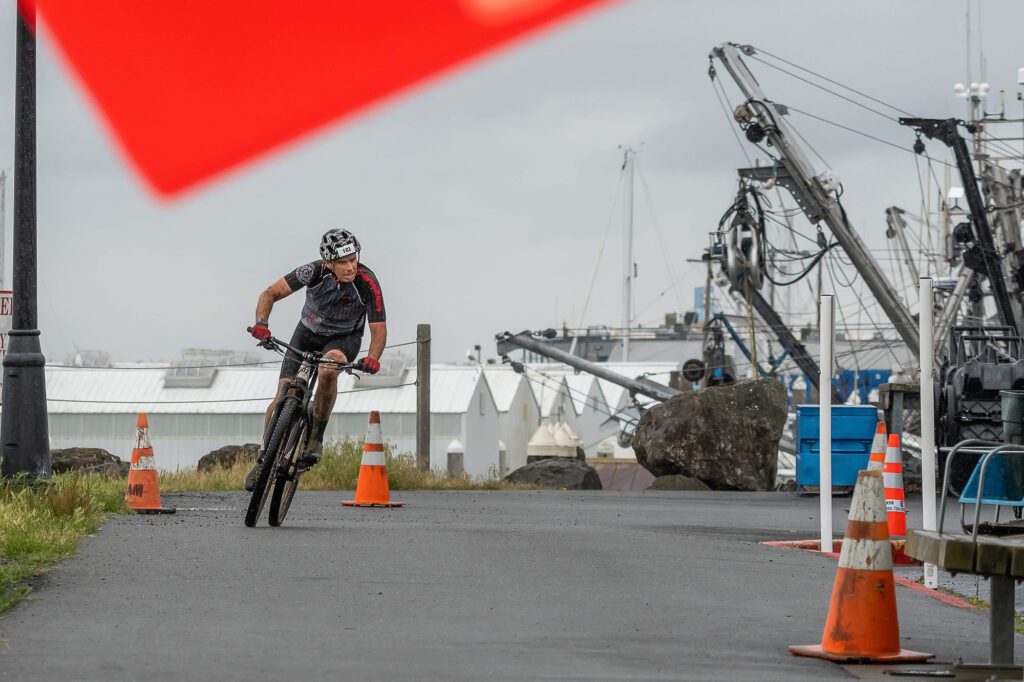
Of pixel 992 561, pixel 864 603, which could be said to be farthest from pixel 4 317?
pixel 992 561

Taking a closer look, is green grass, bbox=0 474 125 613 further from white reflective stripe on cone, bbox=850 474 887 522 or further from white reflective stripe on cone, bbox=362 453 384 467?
white reflective stripe on cone, bbox=850 474 887 522

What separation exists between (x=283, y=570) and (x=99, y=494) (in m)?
4.23

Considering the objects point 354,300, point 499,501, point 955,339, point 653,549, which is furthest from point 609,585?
point 955,339

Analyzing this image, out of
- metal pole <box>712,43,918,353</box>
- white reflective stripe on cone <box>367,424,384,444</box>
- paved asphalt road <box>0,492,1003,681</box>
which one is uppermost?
metal pole <box>712,43,918,353</box>

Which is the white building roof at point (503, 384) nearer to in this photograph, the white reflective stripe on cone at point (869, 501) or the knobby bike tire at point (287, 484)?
the knobby bike tire at point (287, 484)

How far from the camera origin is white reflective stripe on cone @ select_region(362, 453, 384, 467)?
45.3ft

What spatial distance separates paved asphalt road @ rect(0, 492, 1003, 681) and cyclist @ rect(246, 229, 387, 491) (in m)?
0.82

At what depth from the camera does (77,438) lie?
2147 inches

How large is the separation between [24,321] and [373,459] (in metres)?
3.38

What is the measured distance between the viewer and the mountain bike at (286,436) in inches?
404

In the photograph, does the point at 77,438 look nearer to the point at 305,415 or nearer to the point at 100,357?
the point at 100,357

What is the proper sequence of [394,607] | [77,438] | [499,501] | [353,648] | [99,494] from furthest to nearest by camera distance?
[77,438] < [499,501] < [99,494] < [394,607] < [353,648]

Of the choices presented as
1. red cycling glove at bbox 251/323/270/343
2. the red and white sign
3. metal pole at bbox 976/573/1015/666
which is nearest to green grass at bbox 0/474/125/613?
the red and white sign

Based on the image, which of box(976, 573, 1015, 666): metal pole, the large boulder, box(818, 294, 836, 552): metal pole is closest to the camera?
box(976, 573, 1015, 666): metal pole
